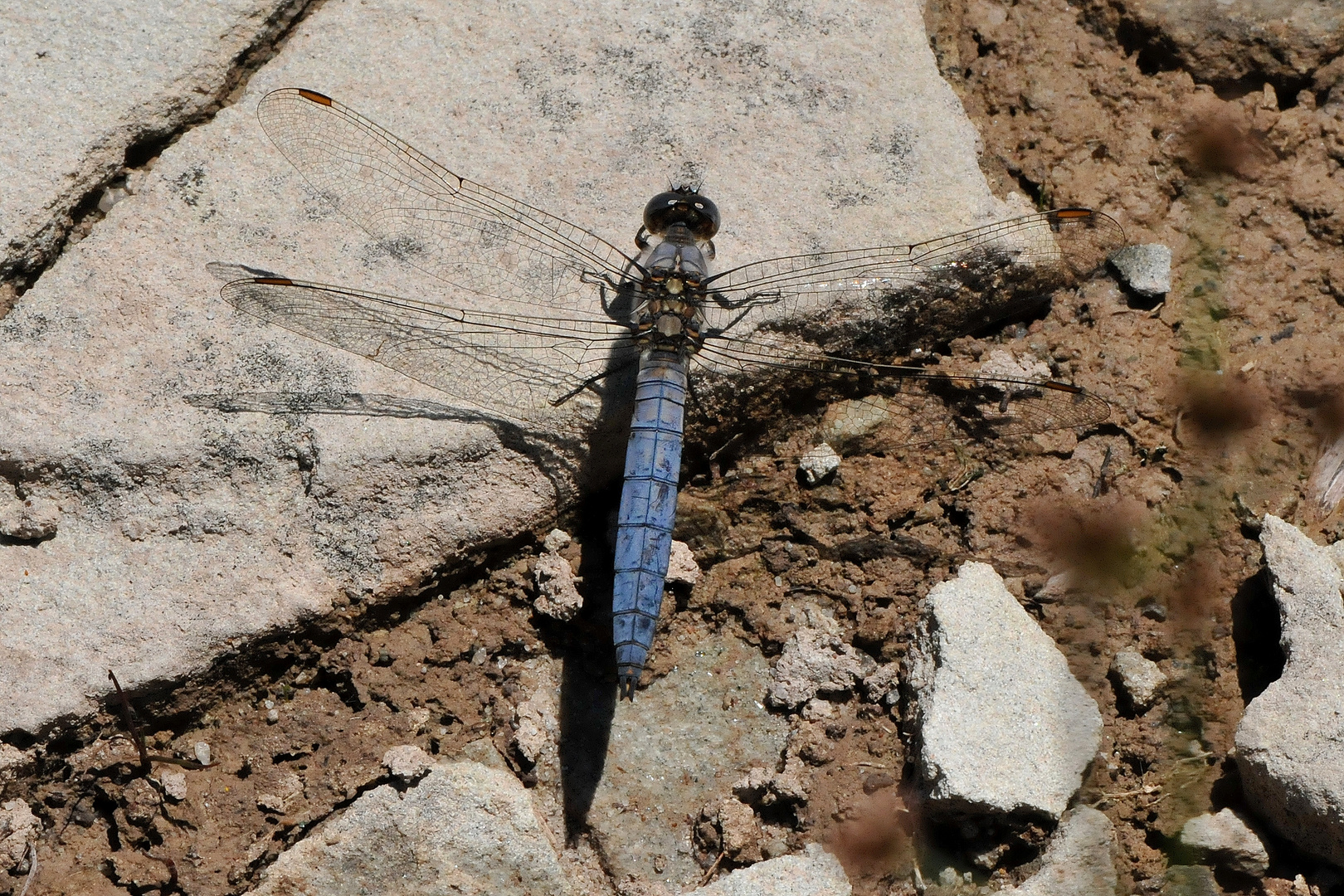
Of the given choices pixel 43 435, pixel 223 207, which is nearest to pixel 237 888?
pixel 43 435

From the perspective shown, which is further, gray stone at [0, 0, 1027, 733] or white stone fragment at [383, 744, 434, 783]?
gray stone at [0, 0, 1027, 733]

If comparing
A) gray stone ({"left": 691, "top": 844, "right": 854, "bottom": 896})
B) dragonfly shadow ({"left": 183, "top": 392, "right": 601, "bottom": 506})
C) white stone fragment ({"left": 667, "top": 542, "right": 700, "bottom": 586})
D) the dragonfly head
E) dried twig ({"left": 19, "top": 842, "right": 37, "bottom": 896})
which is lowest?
dried twig ({"left": 19, "top": 842, "right": 37, "bottom": 896})

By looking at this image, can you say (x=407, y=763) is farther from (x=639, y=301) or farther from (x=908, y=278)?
(x=908, y=278)

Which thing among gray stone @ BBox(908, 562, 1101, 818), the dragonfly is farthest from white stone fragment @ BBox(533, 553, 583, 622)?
gray stone @ BBox(908, 562, 1101, 818)

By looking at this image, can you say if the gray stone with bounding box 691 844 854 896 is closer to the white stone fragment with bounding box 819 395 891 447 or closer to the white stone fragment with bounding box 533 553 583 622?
the white stone fragment with bounding box 533 553 583 622

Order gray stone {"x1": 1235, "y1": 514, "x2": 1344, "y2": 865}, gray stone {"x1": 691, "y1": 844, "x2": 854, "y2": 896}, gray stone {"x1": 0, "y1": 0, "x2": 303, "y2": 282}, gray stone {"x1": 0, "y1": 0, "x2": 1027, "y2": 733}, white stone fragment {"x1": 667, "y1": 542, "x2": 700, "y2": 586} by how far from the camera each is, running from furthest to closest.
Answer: gray stone {"x1": 0, "y1": 0, "x2": 303, "y2": 282} < white stone fragment {"x1": 667, "y1": 542, "x2": 700, "y2": 586} < gray stone {"x1": 0, "y1": 0, "x2": 1027, "y2": 733} < gray stone {"x1": 691, "y1": 844, "x2": 854, "y2": 896} < gray stone {"x1": 1235, "y1": 514, "x2": 1344, "y2": 865}

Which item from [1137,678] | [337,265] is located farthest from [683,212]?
[1137,678]
